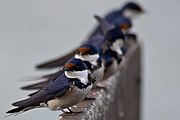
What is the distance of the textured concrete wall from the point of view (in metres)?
3.62

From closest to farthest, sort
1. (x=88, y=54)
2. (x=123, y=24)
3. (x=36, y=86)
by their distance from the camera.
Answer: (x=88, y=54) → (x=36, y=86) → (x=123, y=24)

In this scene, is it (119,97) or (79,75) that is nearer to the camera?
(79,75)

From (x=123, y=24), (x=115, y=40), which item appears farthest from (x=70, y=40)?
(x=115, y=40)

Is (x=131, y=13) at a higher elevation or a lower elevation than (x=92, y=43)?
lower

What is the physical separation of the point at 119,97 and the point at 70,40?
5.06m

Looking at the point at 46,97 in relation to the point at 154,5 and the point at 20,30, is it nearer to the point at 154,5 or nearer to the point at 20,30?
the point at 20,30

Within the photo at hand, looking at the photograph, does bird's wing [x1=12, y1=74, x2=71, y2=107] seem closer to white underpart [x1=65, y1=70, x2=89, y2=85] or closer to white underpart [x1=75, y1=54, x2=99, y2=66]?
white underpart [x1=65, y1=70, x2=89, y2=85]

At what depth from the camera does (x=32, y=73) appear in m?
8.10

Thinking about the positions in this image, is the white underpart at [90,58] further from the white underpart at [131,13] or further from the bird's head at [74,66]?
the white underpart at [131,13]

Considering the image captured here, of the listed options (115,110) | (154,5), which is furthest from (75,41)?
(115,110)

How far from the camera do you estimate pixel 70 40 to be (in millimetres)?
9438

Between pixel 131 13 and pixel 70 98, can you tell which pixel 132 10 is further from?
pixel 70 98

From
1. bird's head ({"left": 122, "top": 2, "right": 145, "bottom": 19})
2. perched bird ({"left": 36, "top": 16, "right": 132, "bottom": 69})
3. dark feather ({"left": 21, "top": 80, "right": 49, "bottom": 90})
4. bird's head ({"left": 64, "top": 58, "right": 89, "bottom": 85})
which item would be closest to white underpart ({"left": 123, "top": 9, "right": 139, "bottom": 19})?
bird's head ({"left": 122, "top": 2, "right": 145, "bottom": 19})

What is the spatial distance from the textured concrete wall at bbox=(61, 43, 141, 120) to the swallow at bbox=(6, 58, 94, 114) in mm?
49
